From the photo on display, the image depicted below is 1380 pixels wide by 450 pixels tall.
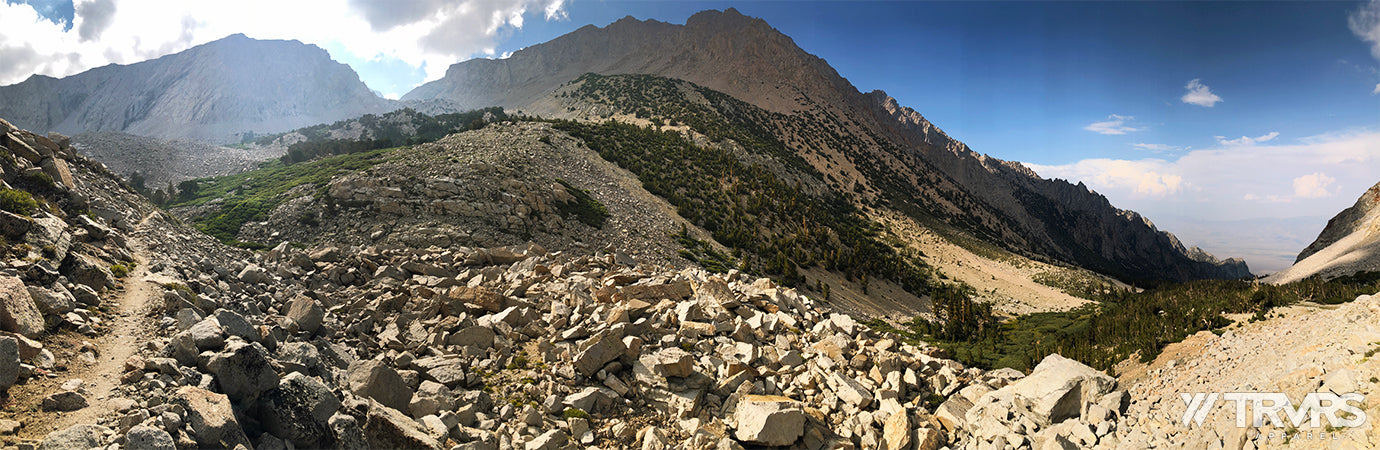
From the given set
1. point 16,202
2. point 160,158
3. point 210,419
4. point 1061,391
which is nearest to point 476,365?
point 210,419

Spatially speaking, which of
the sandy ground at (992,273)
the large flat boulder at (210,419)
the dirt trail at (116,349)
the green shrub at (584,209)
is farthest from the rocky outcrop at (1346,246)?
the dirt trail at (116,349)

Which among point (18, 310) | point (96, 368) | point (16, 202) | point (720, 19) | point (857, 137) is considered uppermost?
point (720, 19)

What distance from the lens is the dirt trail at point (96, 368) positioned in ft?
15.4

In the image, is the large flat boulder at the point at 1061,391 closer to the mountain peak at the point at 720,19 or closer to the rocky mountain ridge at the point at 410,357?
the rocky mountain ridge at the point at 410,357

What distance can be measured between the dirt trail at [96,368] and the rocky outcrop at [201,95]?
124 meters

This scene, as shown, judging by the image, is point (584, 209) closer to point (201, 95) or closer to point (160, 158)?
point (160, 158)

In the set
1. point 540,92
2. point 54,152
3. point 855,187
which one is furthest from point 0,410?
point 540,92

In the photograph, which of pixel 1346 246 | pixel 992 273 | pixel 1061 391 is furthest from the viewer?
pixel 992 273

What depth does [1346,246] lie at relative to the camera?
31.8 metres

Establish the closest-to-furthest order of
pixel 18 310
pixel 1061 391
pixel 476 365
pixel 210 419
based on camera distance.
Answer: pixel 210 419, pixel 18 310, pixel 1061 391, pixel 476 365

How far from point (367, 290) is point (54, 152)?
7175 mm

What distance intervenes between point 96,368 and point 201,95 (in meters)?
157

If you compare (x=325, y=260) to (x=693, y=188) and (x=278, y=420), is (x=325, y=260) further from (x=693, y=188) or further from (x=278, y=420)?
(x=693, y=188)

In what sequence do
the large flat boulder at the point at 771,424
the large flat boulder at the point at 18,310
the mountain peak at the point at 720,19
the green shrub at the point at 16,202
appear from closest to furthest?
the large flat boulder at the point at 18,310
the green shrub at the point at 16,202
the large flat boulder at the point at 771,424
the mountain peak at the point at 720,19
